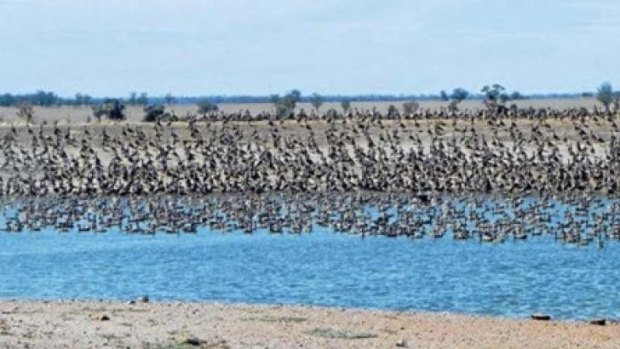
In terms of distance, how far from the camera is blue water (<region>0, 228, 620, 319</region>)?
29766 millimetres

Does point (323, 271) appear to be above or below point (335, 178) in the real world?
above

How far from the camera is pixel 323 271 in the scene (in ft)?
116

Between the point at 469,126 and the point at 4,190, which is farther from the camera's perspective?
the point at 469,126

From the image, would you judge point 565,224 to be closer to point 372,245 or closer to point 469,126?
point 372,245

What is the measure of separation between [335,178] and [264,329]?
37586 millimetres

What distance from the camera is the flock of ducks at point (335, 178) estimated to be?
46.8m

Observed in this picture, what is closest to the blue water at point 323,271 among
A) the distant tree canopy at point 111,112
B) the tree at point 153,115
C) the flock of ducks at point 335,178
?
the flock of ducks at point 335,178

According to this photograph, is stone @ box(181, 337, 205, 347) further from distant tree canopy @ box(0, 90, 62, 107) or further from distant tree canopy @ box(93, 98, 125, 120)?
distant tree canopy @ box(0, 90, 62, 107)

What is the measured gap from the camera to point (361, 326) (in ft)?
Answer: 70.6

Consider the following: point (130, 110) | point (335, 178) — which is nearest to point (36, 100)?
point (130, 110)

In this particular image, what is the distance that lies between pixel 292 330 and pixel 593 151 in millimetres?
42435

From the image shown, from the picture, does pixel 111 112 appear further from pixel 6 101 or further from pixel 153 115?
pixel 6 101

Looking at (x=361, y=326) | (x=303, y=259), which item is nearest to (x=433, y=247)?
(x=303, y=259)

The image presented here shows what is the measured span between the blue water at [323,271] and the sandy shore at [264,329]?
477 cm
